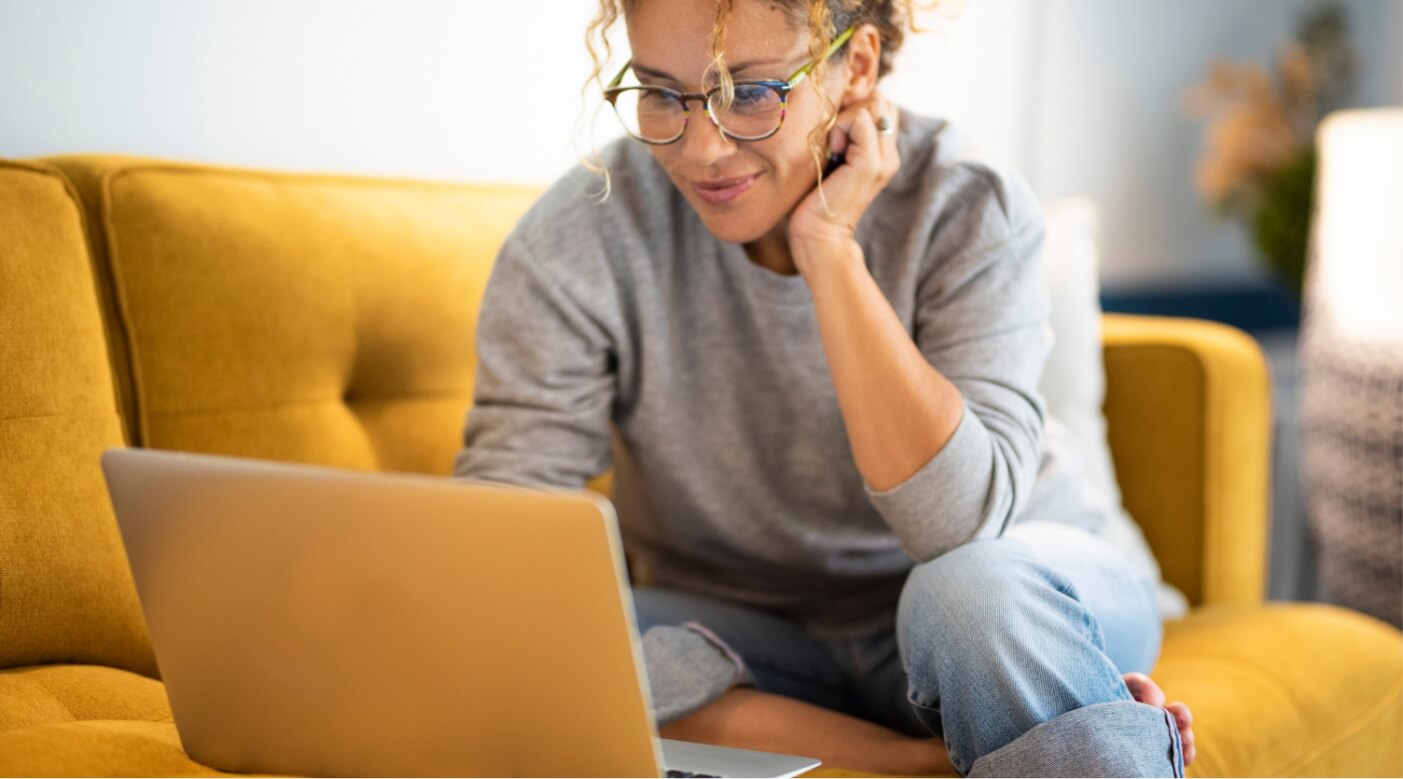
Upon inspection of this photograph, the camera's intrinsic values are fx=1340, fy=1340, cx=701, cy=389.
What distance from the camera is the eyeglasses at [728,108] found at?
108 centimetres

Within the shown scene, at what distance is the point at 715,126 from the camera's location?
3.58 ft

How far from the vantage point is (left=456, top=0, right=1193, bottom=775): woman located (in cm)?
99

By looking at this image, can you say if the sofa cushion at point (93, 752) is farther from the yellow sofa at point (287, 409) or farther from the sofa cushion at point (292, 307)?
the sofa cushion at point (292, 307)

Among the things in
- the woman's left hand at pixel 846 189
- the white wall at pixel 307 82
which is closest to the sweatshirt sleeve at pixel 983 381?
the woman's left hand at pixel 846 189

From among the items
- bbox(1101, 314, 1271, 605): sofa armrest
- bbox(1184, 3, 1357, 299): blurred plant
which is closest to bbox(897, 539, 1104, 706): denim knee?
bbox(1101, 314, 1271, 605): sofa armrest

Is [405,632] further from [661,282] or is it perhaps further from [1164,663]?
[1164,663]

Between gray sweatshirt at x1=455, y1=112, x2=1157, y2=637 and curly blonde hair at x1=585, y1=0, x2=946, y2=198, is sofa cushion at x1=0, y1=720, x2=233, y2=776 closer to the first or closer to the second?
gray sweatshirt at x1=455, y1=112, x2=1157, y2=637

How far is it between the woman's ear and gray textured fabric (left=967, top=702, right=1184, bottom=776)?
58 centimetres

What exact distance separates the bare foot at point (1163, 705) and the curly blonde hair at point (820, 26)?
0.47 meters

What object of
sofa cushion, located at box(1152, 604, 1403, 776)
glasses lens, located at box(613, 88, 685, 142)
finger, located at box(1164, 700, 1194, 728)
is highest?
glasses lens, located at box(613, 88, 685, 142)

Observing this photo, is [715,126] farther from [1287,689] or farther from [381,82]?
[1287,689]

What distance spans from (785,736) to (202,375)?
0.61 m

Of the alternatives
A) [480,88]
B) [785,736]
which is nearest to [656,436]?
[785,736]

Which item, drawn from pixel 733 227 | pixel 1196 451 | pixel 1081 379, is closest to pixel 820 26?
pixel 733 227
